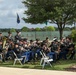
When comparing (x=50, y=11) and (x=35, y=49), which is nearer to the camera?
(x=35, y=49)

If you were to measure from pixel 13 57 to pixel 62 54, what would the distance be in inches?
110

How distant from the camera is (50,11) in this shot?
39750 millimetres

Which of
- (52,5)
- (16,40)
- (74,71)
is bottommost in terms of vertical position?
(74,71)

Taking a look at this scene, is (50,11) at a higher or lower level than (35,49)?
higher

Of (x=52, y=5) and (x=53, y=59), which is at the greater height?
(x=52, y=5)

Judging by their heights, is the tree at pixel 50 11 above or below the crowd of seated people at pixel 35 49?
above

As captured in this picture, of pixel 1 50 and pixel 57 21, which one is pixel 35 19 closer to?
pixel 57 21

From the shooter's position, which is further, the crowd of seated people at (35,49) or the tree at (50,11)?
the tree at (50,11)

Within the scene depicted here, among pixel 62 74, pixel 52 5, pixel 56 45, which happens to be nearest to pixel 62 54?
pixel 56 45

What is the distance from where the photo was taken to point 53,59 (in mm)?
16953

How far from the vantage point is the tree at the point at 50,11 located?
3881cm

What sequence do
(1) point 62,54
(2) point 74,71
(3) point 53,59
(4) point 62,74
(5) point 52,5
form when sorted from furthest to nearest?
1. (5) point 52,5
2. (1) point 62,54
3. (3) point 53,59
4. (2) point 74,71
5. (4) point 62,74

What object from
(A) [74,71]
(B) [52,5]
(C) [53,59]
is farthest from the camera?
(B) [52,5]

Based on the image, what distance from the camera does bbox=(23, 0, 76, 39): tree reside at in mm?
38812
